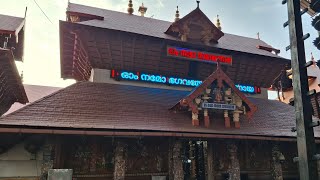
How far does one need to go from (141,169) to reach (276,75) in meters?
10.7

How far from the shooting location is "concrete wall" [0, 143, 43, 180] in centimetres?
1006

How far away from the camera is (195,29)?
15945mm

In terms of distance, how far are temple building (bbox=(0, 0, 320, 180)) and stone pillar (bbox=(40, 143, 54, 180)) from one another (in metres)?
0.03

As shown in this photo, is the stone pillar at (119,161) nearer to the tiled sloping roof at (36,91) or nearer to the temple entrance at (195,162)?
the temple entrance at (195,162)

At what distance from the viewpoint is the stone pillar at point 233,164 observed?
12.3 m

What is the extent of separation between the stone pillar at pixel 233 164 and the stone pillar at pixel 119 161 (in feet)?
15.2

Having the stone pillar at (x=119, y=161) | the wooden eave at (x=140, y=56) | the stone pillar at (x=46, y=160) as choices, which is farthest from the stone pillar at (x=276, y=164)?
the stone pillar at (x=46, y=160)

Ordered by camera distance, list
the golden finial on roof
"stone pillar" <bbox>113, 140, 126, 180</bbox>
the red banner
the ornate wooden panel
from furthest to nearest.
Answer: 1. the golden finial on roof
2. the red banner
3. the ornate wooden panel
4. "stone pillar" <bbox>113, 140, 126, 180</bbox>

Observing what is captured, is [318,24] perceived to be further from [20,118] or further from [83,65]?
[83,65]

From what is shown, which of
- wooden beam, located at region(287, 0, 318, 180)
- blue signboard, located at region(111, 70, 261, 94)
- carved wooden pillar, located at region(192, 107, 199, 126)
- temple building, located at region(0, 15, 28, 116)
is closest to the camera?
wooden beam, located at region(287, 0, 318, 180)

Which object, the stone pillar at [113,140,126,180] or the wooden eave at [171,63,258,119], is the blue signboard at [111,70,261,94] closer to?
the wooden eave at [171,63,258,119]

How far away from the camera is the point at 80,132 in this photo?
32.2 feet

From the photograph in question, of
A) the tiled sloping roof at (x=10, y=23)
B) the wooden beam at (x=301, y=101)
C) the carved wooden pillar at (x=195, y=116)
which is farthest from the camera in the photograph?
the tiled sloping roof at (x=10, y=23)

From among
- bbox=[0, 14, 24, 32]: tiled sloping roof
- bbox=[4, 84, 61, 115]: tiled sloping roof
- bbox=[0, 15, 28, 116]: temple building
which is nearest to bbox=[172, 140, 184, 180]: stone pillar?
bbox=[0, 15, 28, 116]: temple building
